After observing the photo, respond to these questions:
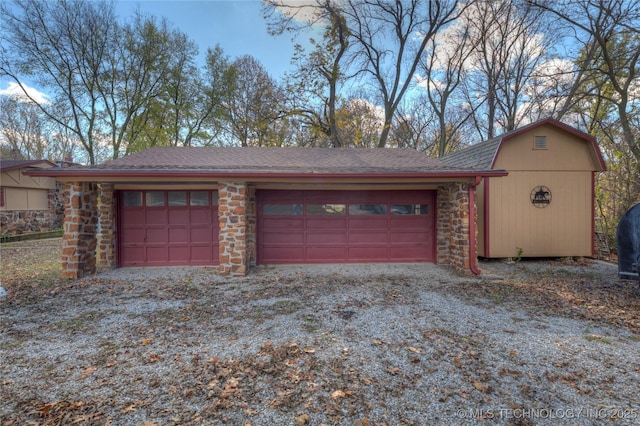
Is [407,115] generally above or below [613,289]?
above

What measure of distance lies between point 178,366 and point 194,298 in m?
2.33

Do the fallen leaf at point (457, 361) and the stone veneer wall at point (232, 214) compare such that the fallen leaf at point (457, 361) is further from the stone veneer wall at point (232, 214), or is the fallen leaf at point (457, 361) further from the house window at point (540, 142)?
the house window at point (540, 142)

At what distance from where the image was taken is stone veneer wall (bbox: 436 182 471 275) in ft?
Result: 22.5

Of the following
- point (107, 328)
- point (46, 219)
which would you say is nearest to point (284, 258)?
point (107, 328)

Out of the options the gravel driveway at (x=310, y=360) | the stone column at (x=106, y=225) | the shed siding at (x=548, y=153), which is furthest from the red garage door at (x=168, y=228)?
the shed siding at (x=548, y=153)

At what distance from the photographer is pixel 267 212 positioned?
25.4ft

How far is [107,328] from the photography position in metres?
3.87

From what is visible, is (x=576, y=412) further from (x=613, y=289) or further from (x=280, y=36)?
(x=280, y=36)

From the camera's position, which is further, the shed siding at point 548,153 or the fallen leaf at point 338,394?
the shed siding at point 548,153

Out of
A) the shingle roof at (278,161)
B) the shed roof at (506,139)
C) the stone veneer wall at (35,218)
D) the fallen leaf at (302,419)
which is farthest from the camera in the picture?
the stone veneer wall at (35,218)

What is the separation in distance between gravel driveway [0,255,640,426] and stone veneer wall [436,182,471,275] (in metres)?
1.63

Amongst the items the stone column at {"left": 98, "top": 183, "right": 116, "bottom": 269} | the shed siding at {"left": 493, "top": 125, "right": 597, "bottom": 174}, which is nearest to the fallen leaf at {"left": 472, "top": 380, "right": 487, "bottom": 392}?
the shed siding at {"left": 493, "top": 125, "right": 597, "bottom": 174}

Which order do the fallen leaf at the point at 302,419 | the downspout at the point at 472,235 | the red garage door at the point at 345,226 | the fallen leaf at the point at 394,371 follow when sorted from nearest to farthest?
the fallen leaf at the point at 302,419, the fallen leaf at the point at 394,371, the downspout at the point at 472,235, the red garage door at the point at 345,226

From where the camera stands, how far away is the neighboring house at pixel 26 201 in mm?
13195
